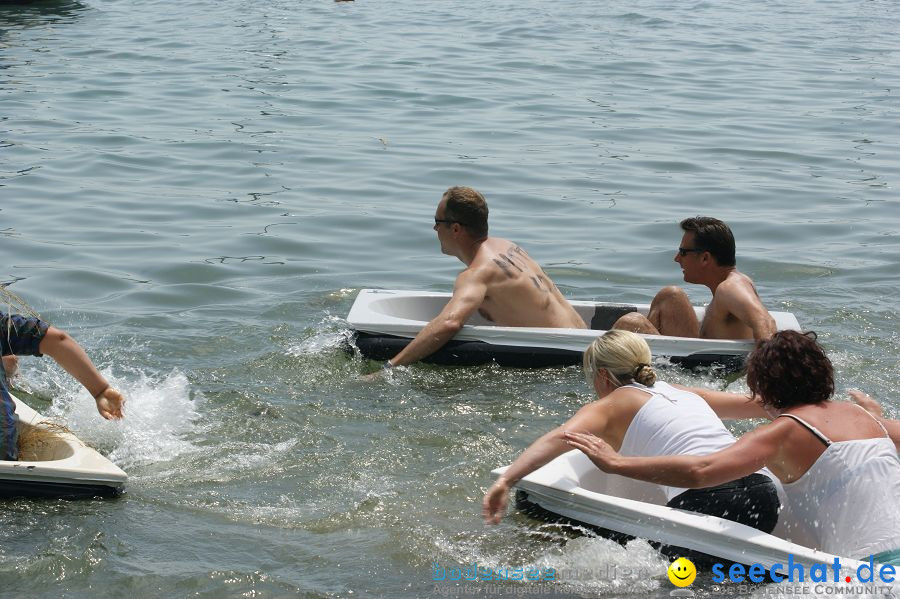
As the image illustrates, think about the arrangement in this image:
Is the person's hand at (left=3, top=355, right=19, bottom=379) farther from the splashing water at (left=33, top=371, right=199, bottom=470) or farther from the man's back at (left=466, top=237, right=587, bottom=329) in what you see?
the man's back at (left=466, top=237, right=587, bottom=329)

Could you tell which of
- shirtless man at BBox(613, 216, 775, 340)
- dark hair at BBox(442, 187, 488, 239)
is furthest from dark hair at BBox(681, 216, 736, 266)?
dark hair at BBox(442, 187, 488, 239)

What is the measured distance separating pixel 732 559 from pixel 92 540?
283 cm

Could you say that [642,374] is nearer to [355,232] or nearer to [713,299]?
[713,299]

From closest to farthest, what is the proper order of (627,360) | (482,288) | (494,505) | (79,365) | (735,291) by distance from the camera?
(494,505), (627,360), (79,365), (735,291), (482,288)

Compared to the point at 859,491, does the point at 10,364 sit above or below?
below

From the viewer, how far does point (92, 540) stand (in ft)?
17.3

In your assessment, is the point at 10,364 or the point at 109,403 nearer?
the point at 109,403

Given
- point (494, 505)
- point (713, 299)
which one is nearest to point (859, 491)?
point (494, 505)

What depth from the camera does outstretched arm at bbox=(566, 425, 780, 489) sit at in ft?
14.8

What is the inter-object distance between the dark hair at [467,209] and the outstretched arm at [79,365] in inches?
114

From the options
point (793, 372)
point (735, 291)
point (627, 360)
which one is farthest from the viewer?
point (735, 291)

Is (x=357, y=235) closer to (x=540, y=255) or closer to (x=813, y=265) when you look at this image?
(x=540, y=255)

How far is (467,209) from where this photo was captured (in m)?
7.86

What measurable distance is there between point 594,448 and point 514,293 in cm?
305
